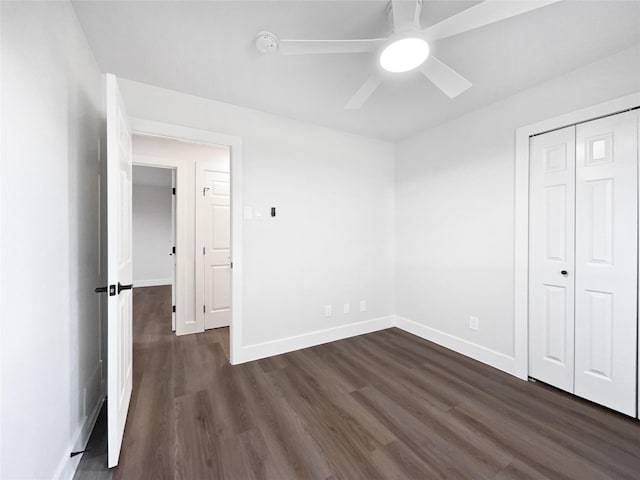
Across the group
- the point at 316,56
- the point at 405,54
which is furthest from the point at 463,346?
the point at 316,56

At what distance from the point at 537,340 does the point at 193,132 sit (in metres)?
3.38

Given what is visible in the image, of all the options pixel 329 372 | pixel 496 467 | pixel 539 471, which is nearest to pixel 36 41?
pixel 329 372

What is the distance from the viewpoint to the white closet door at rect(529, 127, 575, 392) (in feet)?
6.61

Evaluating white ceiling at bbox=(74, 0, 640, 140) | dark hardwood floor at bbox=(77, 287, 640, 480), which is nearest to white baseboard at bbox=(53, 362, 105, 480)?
dark hardwood floor at bbox=(77, 287, 640, 480)

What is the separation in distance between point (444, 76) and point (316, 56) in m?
0.85

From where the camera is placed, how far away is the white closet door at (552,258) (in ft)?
6.61

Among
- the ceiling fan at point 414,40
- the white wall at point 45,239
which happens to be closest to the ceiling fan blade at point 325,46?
the ceiling fan at point 414,40

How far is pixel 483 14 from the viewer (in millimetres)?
1072

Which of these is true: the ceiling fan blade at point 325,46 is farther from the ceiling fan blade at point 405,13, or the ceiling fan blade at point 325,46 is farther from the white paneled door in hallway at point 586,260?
the white paneled door in hallway at point 586,260

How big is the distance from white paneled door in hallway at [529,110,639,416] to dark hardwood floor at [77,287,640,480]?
0.24 m

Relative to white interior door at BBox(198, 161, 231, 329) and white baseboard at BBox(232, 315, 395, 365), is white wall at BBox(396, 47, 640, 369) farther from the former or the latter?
white interior door at BBox(198, 161, 231, 329)

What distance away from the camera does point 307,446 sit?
59.7 inches

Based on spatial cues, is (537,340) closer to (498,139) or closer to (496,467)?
(496,467)

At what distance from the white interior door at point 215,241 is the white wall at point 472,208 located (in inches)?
90.9
